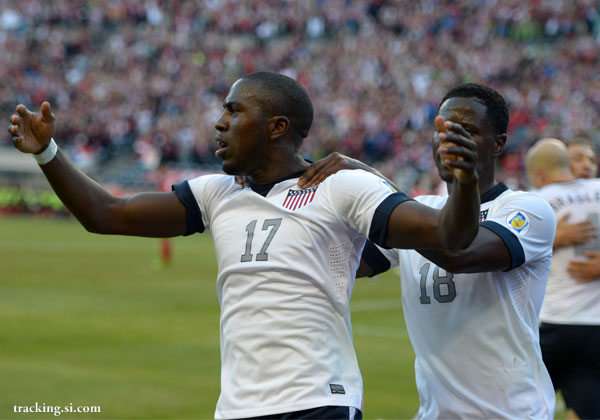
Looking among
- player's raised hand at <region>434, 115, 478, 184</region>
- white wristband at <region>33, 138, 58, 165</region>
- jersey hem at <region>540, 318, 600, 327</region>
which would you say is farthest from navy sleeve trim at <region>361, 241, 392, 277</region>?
jersey hem at <region>540, 318, 600, 327</region>

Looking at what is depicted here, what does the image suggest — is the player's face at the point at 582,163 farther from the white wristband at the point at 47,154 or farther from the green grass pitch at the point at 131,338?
the white wristband at the point at 47,154

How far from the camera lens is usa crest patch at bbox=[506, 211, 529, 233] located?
396cm

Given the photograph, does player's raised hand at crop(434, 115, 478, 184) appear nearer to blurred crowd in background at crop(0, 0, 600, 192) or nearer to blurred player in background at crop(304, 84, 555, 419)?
blurred player in background at crop(304, 84, 555, 419)

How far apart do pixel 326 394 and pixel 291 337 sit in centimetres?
22

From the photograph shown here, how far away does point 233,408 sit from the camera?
12.1 ft

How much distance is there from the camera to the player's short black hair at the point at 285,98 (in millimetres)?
3924

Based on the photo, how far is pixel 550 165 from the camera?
6.82 metres

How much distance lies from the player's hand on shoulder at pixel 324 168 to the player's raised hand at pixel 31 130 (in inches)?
37.0

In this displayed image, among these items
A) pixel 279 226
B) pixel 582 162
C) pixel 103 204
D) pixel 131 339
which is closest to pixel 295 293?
pixel 279 226

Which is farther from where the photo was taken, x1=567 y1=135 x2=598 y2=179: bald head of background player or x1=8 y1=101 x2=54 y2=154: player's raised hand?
x1=567 y1=135 x2=598 y2=179: bald head of background player

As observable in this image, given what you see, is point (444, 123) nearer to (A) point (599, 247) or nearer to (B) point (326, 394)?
(B) point (326, 394)

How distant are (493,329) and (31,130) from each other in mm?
1820

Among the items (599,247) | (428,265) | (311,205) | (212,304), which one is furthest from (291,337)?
(212,304)

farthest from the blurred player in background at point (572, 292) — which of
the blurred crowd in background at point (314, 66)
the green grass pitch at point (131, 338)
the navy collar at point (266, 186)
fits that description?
the blurred crowd in background at point (314, 66)
